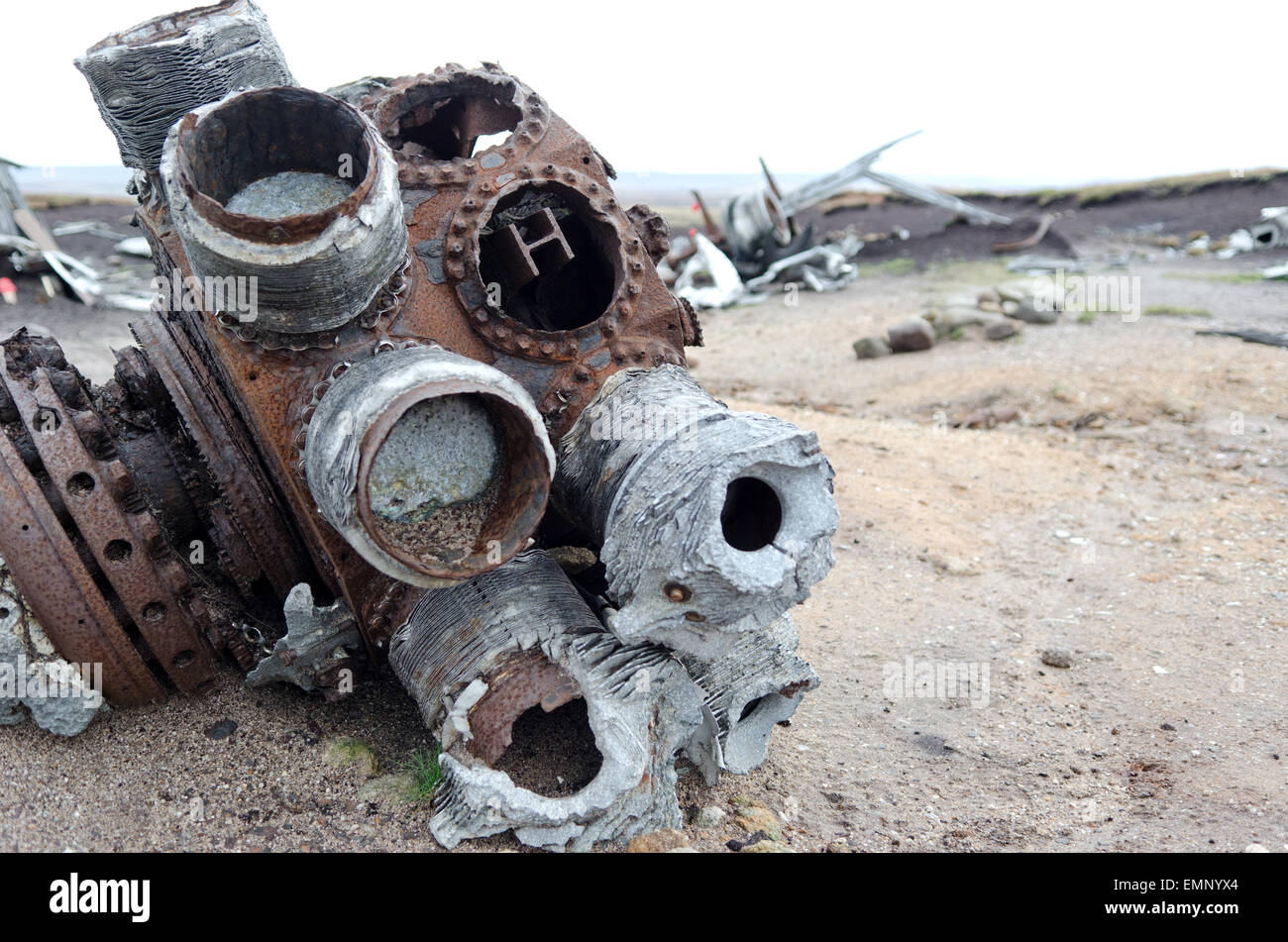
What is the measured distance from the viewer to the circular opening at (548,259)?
3.30m

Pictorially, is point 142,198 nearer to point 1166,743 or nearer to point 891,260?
point 1166,743

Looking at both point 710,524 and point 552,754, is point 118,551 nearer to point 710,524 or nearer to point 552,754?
point 552,754

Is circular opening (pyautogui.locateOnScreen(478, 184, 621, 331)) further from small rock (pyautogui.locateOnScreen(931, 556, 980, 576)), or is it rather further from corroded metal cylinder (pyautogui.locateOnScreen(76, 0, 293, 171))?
small rock (pyautogui.locateOnScreen(931, 556, 980, 576))

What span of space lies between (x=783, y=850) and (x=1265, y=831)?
5.14 ft

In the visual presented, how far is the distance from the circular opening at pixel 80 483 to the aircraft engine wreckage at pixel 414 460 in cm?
1

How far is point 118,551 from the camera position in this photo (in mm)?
3039

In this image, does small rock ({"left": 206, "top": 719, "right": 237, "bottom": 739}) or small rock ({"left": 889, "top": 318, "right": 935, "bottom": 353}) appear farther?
small rock ({"left": 889, "top": 318, "right": 935, "bottom": 353})

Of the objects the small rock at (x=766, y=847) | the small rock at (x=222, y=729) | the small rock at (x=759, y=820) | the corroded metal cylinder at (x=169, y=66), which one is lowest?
the small rock at (x=759, y=820)

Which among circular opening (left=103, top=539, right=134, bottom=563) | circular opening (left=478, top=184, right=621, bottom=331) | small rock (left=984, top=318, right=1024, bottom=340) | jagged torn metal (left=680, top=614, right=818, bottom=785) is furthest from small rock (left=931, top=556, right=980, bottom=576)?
small rock (left=984, top=318, right=1024, bottom=340)

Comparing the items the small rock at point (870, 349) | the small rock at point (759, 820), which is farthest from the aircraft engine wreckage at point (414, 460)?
the small rock at point (870, 349)

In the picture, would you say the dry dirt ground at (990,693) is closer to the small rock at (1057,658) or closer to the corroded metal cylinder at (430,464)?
the small rock at (1057,658)

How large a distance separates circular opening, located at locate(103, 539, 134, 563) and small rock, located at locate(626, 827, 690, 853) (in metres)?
1.89

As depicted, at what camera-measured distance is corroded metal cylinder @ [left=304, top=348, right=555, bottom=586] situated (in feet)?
7.86

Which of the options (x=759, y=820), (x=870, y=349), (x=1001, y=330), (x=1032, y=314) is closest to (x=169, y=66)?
(x=759, y=820)
